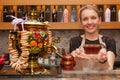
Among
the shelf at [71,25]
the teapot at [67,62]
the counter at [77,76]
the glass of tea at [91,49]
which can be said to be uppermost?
the shelf at [71,25]

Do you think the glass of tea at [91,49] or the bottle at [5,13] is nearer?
the glass of tea at [91,49]

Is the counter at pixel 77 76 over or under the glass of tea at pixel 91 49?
under

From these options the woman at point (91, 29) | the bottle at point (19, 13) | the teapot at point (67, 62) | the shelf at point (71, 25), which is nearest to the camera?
the teapot at point (67, 62)

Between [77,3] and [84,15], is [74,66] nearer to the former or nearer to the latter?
[84,15]

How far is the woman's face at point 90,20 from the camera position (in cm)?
212

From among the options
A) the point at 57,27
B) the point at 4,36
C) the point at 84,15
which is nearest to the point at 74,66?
the point at 84,15

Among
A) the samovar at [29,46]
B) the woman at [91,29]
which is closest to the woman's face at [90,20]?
the woman at [91,29]

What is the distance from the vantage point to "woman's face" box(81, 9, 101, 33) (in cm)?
212

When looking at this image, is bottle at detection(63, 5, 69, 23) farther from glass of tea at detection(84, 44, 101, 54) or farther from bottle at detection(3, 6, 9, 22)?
glass of tea at detection(84, 44, 101, 54)

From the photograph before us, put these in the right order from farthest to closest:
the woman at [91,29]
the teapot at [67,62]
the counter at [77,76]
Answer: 1. the woman at [91,29]
2. the teapot at [67,62]
3. the counter at [77,76]

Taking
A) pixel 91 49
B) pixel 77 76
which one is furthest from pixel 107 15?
pixel 77 76

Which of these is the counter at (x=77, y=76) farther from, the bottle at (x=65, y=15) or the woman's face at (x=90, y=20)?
the bottle at (x=65, y=15)

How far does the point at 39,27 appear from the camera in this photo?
3.89 ft

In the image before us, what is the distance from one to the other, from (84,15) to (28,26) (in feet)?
3.48
